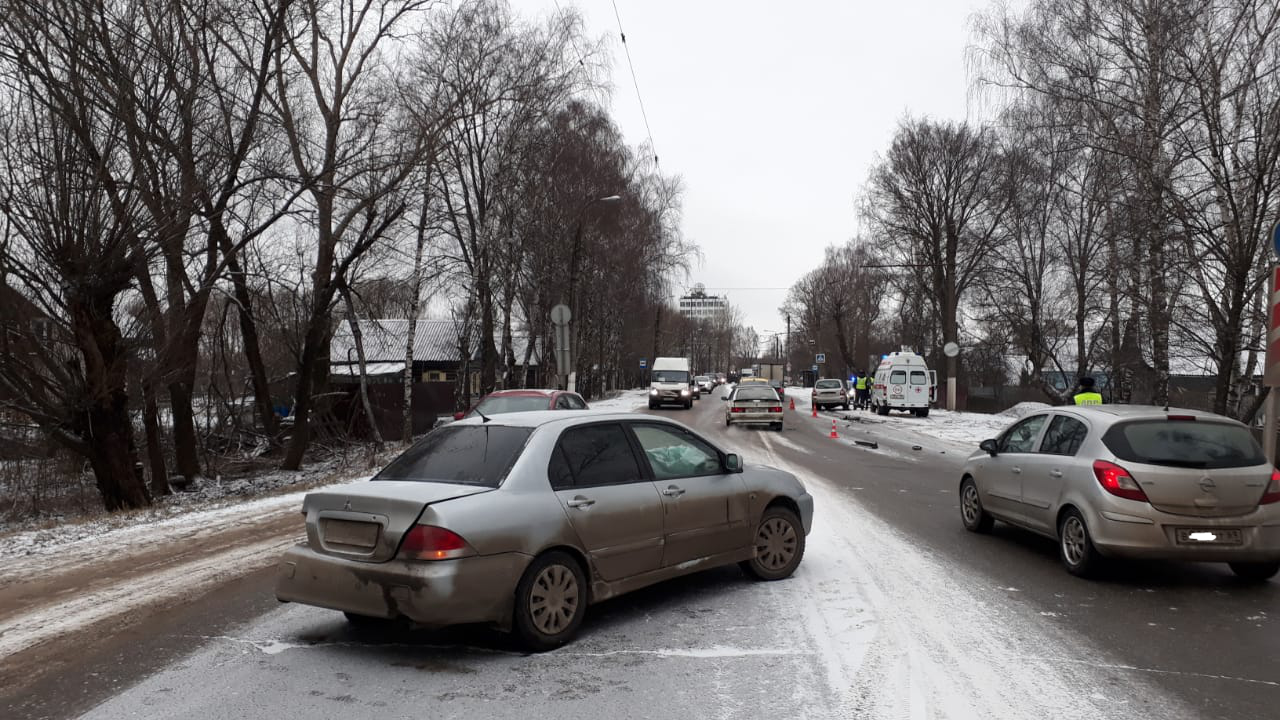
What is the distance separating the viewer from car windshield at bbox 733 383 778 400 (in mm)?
28375

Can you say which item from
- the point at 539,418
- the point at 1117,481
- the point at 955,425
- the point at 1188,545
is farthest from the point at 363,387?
the point at 1188,545

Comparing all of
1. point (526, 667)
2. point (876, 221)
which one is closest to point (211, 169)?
point (526, 667)

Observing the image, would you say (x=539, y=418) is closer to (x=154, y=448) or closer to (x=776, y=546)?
(x=776, y=546)

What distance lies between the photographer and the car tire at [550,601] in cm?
496

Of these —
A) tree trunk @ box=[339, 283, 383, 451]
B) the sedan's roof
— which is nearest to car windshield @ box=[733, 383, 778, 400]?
tree trunk @ box=[339, 283, 383, 451]

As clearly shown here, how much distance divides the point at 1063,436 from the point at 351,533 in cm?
592

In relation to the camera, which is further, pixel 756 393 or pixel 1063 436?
pixel 756 393

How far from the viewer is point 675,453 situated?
6.33 meters

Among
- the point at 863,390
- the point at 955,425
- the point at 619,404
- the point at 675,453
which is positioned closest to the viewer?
the point at 675,453

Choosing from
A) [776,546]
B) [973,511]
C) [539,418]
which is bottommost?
[973,511]

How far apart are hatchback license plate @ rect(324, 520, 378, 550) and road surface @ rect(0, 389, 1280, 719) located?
2.12ft

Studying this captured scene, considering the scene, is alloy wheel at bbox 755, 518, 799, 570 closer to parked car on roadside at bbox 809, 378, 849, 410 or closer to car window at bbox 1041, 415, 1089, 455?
car window at bbox 1041, 415, 1089, 455

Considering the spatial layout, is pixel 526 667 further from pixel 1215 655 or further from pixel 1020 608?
pixel 1215 655

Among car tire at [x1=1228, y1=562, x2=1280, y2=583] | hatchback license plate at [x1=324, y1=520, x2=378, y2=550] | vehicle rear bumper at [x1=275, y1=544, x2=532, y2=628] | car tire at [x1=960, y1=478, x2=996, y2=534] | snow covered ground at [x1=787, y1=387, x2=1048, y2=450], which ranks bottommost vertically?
snow covered ground at [x1=787, y1=387, x2=1048, y2=450]
